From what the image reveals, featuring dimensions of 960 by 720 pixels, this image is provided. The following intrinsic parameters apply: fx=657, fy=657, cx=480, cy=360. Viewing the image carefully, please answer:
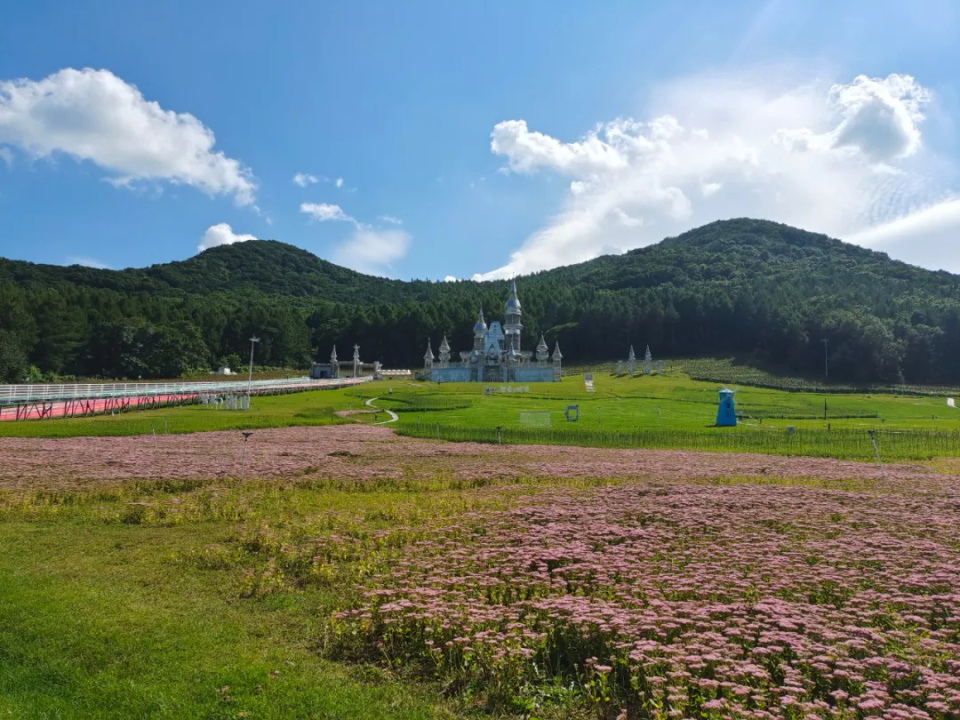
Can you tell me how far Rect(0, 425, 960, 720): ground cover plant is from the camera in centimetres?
707

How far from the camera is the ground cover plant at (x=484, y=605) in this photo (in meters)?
7.07

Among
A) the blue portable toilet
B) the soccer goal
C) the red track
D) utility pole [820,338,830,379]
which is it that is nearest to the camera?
the soccer goal

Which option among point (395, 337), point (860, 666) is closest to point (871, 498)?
point (860, 666)

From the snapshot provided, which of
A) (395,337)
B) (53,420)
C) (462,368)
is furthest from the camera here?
(395,337)

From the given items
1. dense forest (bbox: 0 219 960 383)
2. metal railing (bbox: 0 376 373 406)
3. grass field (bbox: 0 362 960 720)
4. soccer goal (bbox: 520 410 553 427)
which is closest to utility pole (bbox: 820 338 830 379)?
dense forest (bbox: 0 219 960 383)

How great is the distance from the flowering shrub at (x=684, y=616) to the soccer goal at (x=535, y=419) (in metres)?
32.8

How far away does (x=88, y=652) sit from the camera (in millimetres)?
8242

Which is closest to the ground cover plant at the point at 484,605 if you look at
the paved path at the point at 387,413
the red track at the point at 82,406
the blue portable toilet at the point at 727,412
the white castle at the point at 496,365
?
the blue portable toilet at the point at 727,412

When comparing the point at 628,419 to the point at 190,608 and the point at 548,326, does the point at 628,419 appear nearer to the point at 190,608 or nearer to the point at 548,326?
the point at 190,608

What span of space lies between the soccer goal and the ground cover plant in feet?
90.5

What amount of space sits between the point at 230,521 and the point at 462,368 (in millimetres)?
103641

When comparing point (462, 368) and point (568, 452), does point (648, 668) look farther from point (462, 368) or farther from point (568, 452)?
point (462, 368)

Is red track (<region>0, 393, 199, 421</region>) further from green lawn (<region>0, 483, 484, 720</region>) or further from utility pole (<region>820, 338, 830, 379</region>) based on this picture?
utility pole (<region>820, 338, 830, 379</region>)

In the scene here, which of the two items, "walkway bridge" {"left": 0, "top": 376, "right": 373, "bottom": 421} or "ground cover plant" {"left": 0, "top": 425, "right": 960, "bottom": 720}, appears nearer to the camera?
"ground cover plant" {"left": 0, "top": 425, "right": 960, "bottom": 720}
